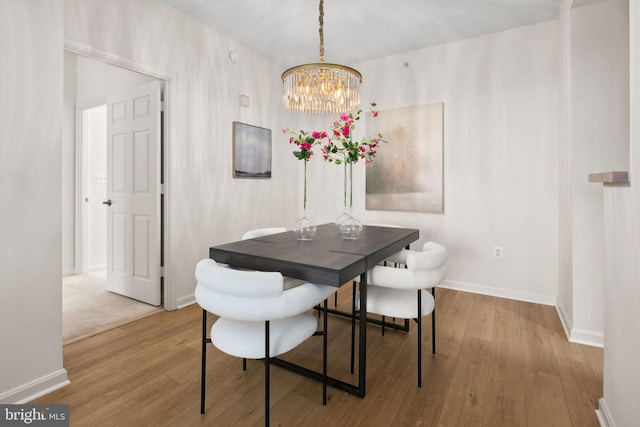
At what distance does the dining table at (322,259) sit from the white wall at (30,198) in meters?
0.90

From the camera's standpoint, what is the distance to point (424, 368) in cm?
201

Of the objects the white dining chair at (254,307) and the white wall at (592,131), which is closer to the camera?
the white dining chair at (254,307)

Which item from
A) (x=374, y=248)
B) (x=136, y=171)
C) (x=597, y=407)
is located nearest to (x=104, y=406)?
(x=374, y=248)

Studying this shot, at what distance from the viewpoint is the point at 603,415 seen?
5.03ft

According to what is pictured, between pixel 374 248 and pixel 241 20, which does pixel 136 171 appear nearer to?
pixel 241 20

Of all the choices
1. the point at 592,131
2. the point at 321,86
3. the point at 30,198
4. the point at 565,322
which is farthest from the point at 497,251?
the point at 30,198

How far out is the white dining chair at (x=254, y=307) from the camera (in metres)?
1.31

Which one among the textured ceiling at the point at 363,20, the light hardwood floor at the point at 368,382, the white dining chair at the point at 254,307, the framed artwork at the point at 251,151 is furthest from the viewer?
the framed artwork at the point at 251,151

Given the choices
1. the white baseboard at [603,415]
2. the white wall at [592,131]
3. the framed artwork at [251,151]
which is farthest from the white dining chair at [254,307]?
the framed artwork at [251,151]

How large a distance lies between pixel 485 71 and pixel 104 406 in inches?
162

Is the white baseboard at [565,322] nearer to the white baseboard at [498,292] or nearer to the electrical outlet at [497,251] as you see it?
the white baseboard at [498,292]

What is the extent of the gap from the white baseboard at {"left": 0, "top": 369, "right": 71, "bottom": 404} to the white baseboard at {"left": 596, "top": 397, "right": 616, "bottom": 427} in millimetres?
2745

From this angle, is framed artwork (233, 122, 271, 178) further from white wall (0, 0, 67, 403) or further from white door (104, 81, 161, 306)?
white wall (0, 0, 67, 403)

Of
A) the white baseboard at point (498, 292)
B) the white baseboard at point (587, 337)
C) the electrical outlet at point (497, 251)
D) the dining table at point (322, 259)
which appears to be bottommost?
the white baseboard at point (587, 337)
